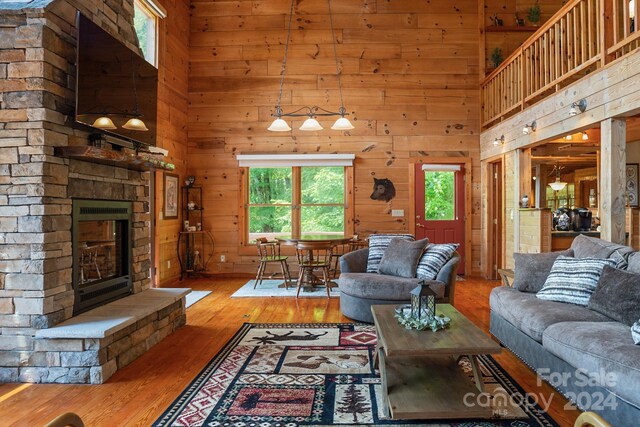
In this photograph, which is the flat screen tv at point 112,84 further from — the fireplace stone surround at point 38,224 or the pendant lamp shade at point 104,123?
the fireplace stone surround at point 38,224

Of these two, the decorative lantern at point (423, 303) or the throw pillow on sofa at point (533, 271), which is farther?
the throw pillow on sofa at point (533, 271)

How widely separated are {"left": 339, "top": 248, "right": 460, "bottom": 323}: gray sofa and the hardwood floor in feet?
0.82

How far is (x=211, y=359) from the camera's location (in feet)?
10.9

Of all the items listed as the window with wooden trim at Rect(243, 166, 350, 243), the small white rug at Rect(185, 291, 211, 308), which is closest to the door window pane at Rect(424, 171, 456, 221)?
the window with wooden trim at Rect(243, 166, 350, 243)

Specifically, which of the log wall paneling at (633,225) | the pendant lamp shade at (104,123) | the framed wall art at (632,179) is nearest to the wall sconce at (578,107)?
the log wall paneling at (633,225)

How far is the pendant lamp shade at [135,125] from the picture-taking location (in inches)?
151

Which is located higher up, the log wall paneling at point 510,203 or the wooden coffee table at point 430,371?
the log wall paneling at point 510,203

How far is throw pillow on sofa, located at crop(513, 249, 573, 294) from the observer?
3.52 meters

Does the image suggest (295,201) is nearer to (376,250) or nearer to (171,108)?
(171,108)

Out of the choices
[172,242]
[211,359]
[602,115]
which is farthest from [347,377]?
[172,242]

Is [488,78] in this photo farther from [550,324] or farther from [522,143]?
[550,324]

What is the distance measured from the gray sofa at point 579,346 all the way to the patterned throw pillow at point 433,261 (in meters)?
0.87

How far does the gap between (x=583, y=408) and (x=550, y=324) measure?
1.82 feet

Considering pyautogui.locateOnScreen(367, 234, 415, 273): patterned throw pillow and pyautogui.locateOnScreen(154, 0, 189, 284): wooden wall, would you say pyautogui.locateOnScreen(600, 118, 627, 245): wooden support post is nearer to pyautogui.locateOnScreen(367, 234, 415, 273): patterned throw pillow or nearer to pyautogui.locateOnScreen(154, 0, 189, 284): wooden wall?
pyautogui.locateOnScreen(367, 234, 415, 273): patterned throw pillow
